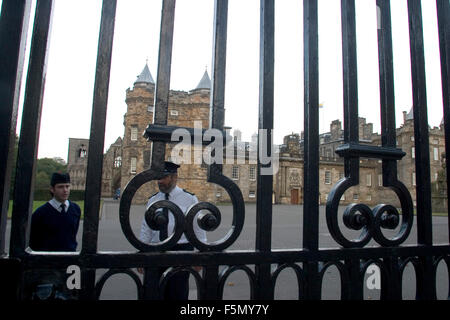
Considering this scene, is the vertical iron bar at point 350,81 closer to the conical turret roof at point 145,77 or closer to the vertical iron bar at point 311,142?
the vertical iron bar at point 311,142

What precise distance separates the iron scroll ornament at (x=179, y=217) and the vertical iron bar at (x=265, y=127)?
0.28ft

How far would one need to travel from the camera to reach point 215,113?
1111 millimetres

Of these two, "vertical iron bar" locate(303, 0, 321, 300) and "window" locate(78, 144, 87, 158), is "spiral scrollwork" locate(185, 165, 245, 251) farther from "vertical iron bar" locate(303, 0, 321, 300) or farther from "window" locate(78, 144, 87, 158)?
"window" locate(78, 144, 87, 158)

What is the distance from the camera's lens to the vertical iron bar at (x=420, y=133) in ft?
4.36

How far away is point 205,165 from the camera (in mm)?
30969

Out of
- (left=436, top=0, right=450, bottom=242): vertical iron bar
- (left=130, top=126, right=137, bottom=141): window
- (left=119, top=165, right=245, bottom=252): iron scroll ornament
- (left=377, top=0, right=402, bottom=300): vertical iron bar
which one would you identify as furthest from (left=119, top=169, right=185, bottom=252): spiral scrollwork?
(left=130, top=126, right=137, bottom=141): window

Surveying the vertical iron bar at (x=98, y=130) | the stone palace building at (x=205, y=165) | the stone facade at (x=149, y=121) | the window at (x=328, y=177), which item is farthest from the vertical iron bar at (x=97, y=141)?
the window at (x=328, y=177)

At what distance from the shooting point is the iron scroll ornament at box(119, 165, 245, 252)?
982 mm

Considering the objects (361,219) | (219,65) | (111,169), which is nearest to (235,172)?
(111,169)

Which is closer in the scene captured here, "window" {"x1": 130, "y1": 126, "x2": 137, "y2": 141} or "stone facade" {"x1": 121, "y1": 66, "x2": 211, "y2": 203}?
"stone facade" {"x1": 121, "y1": 66, "x2": 211, "y2": 203}

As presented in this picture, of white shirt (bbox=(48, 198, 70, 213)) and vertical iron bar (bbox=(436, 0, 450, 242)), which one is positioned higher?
vertical iron bar (bbox=(436, 0, 450, 242))
